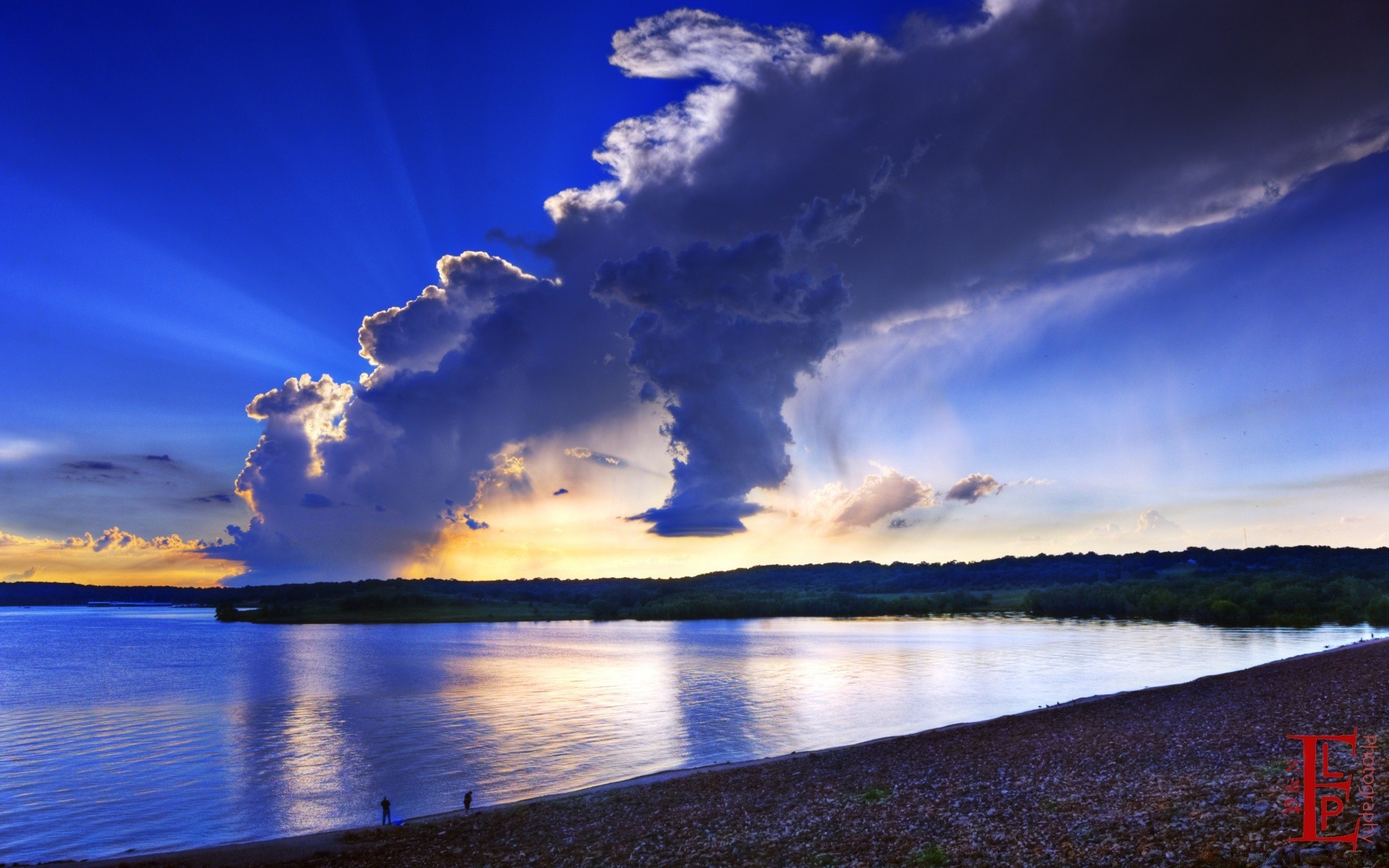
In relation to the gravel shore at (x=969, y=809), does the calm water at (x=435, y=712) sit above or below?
below

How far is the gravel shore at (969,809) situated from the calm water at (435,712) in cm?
636

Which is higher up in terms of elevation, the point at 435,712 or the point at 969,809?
the point at 969,809

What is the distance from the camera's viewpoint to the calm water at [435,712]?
33.5 meters

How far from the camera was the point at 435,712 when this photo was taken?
57.8 metres

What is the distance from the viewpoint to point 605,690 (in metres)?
70.8

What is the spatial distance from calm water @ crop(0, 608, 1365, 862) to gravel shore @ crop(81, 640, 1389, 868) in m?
6.36

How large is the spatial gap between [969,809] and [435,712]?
46.8 meters

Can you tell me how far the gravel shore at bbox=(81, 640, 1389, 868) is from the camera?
1611 cm

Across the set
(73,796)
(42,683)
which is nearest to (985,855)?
(73,796)

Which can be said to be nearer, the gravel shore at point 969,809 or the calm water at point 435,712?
the gravel shore at point 969,809

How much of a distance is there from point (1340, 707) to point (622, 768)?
99.6ft

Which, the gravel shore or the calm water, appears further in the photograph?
the calm water

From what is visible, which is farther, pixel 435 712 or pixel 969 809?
pixel 435 712

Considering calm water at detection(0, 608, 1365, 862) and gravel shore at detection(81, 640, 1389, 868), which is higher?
gravel shore at detection(81, 640, 1389, 868)
